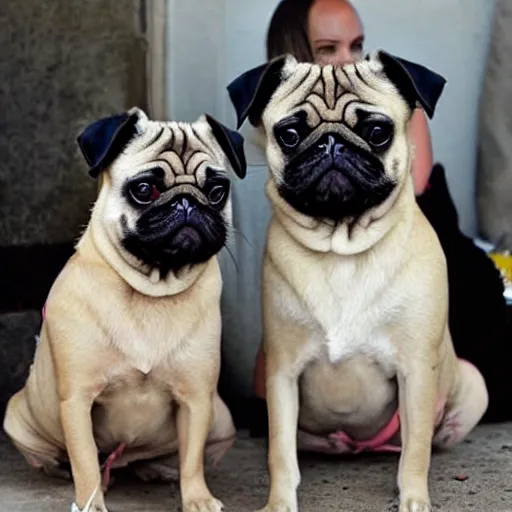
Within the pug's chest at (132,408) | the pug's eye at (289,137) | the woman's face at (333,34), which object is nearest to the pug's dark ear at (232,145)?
the pug's eye at (289,137)

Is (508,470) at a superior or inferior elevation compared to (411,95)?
inferior

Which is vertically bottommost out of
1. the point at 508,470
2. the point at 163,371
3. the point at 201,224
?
the point at 508,470

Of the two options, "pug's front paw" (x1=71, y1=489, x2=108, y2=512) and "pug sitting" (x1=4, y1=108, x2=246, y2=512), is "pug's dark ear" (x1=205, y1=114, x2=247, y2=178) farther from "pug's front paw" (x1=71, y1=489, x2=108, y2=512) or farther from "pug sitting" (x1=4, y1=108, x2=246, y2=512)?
"pug's front paw" (x1=71, y1=489, x2=108, y2=512)

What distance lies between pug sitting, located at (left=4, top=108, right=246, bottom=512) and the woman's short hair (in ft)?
4.15

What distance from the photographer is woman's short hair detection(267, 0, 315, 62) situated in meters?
5.23

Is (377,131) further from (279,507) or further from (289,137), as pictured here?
(279,507)

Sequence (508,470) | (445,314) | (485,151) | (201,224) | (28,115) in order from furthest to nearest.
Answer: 1. (485,151)
2. (28,115)
3. (508,470)
4. (445,314)
5. (201,224)

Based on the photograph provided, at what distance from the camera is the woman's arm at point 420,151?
516cm

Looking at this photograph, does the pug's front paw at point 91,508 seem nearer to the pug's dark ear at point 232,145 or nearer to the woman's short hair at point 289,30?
the pug's dark ear at point 232,145

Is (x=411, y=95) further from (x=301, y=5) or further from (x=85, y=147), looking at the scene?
(x=301, y=5)

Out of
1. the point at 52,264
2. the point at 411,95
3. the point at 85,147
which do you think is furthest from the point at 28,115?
the point at 411,95

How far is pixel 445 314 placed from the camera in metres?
4.13

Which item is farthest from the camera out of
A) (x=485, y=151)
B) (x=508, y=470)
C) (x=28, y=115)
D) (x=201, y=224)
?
(x=485, y=151)

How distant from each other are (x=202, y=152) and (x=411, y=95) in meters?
0.58
